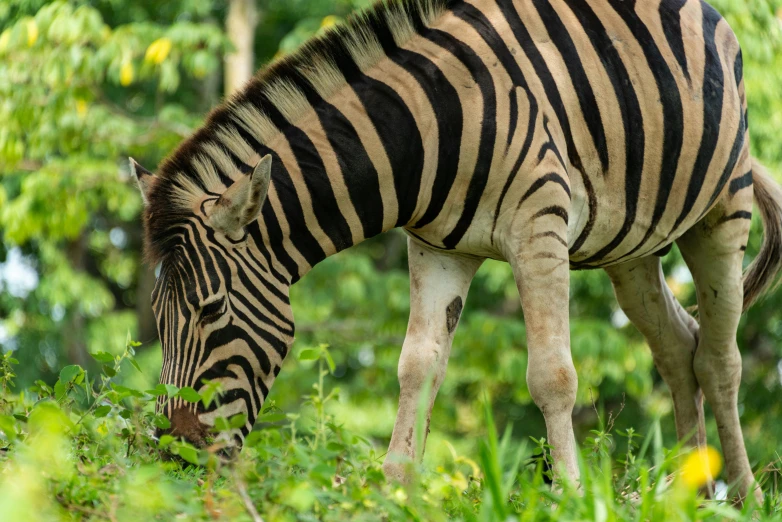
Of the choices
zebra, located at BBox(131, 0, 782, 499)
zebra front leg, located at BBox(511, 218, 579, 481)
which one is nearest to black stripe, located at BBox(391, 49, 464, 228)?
zebra, located at BBox(131, 0, 782, 499)

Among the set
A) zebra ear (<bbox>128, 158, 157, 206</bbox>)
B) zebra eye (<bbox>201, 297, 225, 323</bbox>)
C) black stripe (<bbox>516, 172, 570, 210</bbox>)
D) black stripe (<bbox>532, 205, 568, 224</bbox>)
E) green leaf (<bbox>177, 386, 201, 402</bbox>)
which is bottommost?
green leaf (<bbox>177, 386, 201, 402</bbox>)

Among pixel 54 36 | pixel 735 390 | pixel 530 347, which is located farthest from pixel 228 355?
pixel 54 36

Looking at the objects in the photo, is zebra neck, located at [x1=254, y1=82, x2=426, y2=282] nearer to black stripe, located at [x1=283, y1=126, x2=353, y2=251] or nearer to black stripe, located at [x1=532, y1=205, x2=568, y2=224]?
black stripe, located at [x1=283, y1=126, x2=353, y2=251]

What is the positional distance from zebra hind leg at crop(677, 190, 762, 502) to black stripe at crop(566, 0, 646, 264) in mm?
762

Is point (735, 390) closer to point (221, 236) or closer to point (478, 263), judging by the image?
point (478, 263)

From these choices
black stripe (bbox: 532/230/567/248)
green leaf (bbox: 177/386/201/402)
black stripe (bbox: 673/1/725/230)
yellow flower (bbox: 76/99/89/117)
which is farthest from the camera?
yellow flower (bbox: 76/99/89/117)

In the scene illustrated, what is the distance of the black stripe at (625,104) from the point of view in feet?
13.2

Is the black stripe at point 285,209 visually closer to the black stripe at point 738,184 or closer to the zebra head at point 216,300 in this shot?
the zebra head at point 216,300

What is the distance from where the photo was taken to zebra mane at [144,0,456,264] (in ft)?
12.1

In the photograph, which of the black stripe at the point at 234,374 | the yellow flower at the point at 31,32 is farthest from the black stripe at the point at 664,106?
the yellow flower at the point at 31,32

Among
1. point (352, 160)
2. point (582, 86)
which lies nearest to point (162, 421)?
point (352, 160)

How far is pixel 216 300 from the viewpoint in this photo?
11.6 ft

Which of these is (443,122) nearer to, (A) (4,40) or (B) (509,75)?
(B) (509,75)

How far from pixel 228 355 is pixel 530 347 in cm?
124
